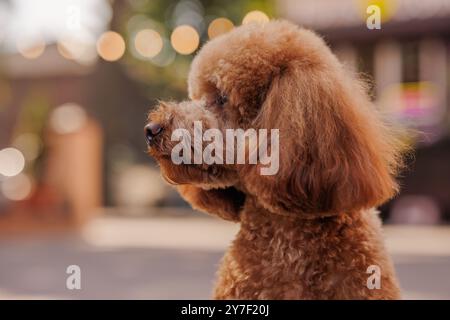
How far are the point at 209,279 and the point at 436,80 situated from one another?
4.75 meters

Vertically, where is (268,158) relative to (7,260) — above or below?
below

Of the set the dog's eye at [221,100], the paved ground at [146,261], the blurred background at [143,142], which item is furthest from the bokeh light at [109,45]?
the dog's eye at [221,100]

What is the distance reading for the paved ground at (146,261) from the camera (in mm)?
3514

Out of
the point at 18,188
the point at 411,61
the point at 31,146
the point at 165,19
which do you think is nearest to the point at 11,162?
the point at 18,188

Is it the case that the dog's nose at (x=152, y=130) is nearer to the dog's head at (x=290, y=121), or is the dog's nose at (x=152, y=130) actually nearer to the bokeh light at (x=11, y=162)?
the dog's head at (x=290, y=121)

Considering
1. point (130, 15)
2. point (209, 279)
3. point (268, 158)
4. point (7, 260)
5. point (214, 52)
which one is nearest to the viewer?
point (268, 158)

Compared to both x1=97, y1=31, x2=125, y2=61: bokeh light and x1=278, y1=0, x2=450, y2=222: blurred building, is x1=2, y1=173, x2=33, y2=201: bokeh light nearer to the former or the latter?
x1=97, y1=31, x2=125, y2=61: bokeh light

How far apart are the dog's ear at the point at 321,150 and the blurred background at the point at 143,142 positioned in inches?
124

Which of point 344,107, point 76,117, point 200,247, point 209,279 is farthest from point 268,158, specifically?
point 76,117

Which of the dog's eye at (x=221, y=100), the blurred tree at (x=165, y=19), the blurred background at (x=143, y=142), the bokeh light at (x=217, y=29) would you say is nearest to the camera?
the dog's eye at (x=221, y=100)

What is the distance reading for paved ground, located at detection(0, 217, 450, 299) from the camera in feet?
11.5

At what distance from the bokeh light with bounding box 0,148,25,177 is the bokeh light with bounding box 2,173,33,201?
0.09 metres

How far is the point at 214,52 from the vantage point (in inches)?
59.7
